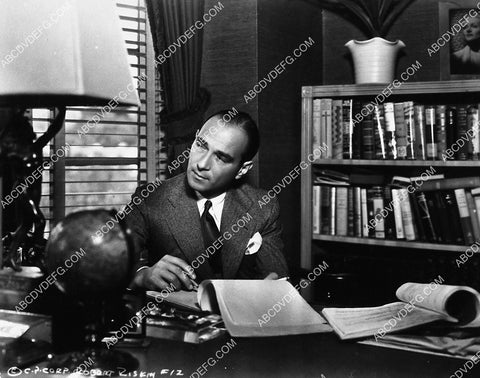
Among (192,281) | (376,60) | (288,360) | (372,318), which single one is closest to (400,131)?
(376,60)

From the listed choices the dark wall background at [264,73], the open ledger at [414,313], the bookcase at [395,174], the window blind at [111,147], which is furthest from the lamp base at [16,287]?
the bookcase at [395,174]

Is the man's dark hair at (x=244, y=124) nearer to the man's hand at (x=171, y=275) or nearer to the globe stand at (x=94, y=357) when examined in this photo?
the man's hand at (x=171, y=275)

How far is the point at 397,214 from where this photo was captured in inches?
112

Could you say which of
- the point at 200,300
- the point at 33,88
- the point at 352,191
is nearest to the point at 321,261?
the point at 352,191

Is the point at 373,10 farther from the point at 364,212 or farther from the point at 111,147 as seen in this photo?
the point at 111,147

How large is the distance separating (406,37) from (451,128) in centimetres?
70

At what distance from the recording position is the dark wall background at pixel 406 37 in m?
3.12

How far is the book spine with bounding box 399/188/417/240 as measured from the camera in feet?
9.18

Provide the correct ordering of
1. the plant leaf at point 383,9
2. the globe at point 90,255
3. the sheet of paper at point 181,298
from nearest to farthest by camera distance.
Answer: the globe at point 90,255 → the sheet of paper at point 181,298 → the plant leaf at point 383,9

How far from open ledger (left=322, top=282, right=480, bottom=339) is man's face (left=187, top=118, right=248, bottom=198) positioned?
0.89 metres

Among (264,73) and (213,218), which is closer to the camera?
(213,218)

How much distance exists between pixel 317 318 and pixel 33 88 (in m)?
0.69

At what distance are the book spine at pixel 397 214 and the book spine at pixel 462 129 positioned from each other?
12.5 inches

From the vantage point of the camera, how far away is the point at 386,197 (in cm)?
287
